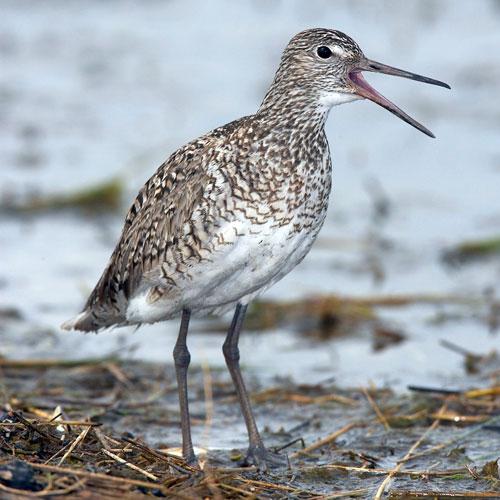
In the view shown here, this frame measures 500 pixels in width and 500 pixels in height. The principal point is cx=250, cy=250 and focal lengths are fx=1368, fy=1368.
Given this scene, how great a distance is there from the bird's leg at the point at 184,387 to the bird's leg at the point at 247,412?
0.89 ft

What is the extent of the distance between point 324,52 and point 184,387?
2023 millimetres

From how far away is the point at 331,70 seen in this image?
7484 millimetres

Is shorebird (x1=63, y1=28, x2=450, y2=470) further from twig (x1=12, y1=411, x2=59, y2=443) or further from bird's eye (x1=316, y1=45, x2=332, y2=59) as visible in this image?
twig (x1=12, y1=411, x2=59, y2=443)

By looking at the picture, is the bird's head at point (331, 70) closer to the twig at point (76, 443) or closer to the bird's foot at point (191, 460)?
the bird's foot at point (191, 460)

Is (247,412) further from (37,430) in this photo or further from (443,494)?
(37,430)

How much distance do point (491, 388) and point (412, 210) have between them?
4617 mm

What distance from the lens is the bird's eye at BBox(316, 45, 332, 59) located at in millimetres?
7539

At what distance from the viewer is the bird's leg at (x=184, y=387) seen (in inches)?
291

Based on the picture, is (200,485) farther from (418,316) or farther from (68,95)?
(68,95)

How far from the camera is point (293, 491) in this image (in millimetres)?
6621

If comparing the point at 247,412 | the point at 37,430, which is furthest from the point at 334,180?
the point at 37,430

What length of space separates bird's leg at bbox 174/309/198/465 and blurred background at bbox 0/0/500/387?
5.37 feet

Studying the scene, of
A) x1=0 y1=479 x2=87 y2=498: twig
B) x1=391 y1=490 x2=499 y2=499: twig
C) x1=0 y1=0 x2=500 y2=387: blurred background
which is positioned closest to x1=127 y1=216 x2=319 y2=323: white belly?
x1=391 y1=490 x2=499 y2=499: twig

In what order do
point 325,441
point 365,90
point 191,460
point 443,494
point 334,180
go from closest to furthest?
point 443,494, point 191,460, point 365,90, point 325,441, point 334,180
